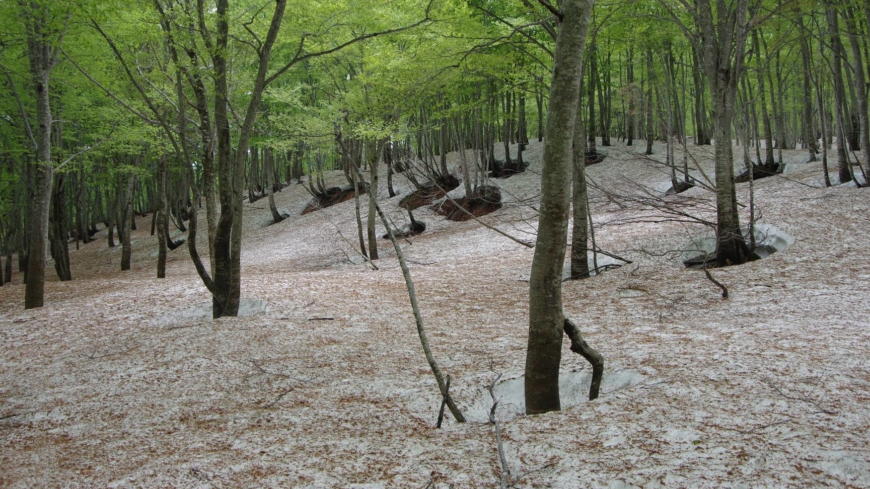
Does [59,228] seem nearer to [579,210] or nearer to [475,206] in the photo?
[475,206]

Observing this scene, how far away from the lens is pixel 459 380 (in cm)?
421

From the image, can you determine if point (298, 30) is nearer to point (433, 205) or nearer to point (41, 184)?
point (41, 184)

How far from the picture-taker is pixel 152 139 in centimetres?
1156

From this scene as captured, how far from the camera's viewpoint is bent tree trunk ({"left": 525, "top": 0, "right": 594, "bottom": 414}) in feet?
9.71

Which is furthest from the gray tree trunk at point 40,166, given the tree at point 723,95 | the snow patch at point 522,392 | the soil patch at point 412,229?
the tree at point 723,95

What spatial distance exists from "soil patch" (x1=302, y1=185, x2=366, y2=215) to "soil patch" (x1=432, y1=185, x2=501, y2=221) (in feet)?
18.9

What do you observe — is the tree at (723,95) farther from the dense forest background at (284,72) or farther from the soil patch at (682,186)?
the soil patch at (682,186)

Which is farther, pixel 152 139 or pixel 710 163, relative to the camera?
pixel 710 163

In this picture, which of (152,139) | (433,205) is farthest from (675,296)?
(433,205)

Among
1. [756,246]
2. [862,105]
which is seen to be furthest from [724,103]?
[862,105]

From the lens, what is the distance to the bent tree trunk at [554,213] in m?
2.96

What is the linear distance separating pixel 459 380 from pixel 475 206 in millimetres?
13425

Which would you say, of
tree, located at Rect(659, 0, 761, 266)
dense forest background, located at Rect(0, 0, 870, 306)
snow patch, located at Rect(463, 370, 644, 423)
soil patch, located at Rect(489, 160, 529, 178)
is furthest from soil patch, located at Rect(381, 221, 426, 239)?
snow patch, located at Rect(463, 370, 644, 423)

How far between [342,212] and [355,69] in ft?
27.3
